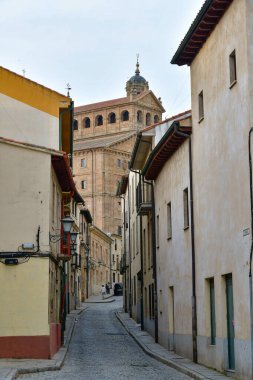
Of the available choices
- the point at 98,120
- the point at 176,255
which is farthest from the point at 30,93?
the point at 98,120

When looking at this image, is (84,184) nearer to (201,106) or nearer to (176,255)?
(176,255)

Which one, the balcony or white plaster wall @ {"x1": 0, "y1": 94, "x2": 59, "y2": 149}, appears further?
the balcony

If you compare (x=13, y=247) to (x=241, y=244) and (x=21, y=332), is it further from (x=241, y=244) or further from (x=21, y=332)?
(x=241, y=244)

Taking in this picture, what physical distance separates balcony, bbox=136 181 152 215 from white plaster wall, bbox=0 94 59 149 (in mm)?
5857

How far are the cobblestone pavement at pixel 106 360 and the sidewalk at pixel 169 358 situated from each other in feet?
0.63

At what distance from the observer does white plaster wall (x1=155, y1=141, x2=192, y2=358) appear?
20188 millimetres

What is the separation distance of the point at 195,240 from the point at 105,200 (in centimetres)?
8721

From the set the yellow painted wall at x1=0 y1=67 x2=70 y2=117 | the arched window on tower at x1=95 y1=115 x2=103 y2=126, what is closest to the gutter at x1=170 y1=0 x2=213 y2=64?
the yellow painted wall at x1=0 y1=67 x2=70 y2=117

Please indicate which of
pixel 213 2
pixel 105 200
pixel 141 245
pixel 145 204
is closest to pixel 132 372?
pixel 213 2

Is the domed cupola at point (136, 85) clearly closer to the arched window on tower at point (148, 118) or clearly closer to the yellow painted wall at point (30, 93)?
the arched window on tower at point (148, 118)

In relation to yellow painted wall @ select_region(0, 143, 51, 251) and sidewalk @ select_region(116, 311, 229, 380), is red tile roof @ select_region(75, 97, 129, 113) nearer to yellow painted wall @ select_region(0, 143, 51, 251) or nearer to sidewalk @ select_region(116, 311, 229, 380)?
sidewalk @ select_region(116, 311, 229, 380)

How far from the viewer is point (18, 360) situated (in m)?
18.6

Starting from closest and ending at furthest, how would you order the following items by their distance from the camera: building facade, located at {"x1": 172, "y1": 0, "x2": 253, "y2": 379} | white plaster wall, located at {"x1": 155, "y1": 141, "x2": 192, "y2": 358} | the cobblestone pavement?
1. building facade, located at {"x1": 172, "y1": 0, "x2": 253, "y2": 379}
2. the cobblestone pavement
3. white plaster wall, located at {"x1": 155, "y1": 141, "x2": 192, "y2": 358}

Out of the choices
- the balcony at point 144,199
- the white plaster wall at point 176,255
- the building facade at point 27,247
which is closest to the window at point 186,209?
the white plaster wall at point 176,255
